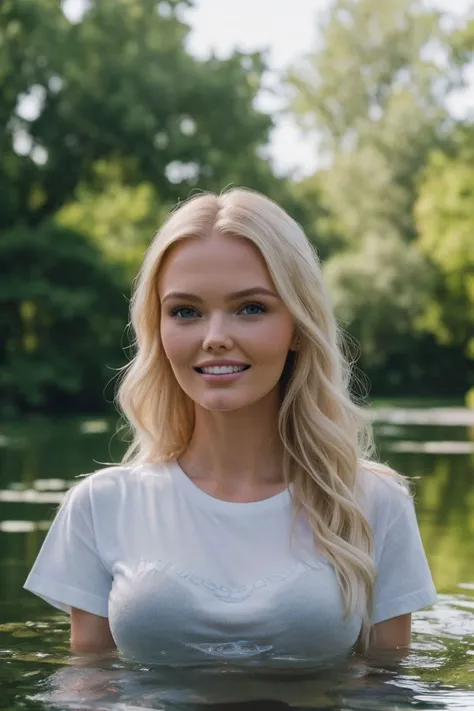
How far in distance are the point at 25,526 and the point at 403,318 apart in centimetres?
4424

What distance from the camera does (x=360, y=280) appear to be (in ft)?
174

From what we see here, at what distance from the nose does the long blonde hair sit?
171mm

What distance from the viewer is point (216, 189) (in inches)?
1592

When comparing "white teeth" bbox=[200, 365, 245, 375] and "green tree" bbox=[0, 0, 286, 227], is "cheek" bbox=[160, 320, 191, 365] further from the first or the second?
"green tree" bbox=[0, 0, 286, 227]

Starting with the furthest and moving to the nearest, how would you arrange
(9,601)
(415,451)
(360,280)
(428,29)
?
(428,29) → (360,280) → (415,451) → (9,601)

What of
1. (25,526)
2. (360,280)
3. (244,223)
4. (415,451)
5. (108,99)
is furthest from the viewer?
(360,280)

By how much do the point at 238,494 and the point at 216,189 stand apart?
36634 millimetres

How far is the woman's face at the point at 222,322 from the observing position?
154 inches

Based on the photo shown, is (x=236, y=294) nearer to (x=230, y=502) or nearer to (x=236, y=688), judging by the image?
(x=230, y=502)

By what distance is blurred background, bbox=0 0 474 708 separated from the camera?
13.7 m

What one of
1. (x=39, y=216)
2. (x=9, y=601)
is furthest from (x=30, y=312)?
(x=9, y=601)

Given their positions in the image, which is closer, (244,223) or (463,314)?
(244,223)

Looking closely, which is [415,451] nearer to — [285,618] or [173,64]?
[285,618]

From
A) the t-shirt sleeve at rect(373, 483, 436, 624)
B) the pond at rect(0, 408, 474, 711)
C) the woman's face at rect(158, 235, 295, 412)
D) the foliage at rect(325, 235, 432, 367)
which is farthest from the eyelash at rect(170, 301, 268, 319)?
the foliage at rect(325, 235, 432, 367)
